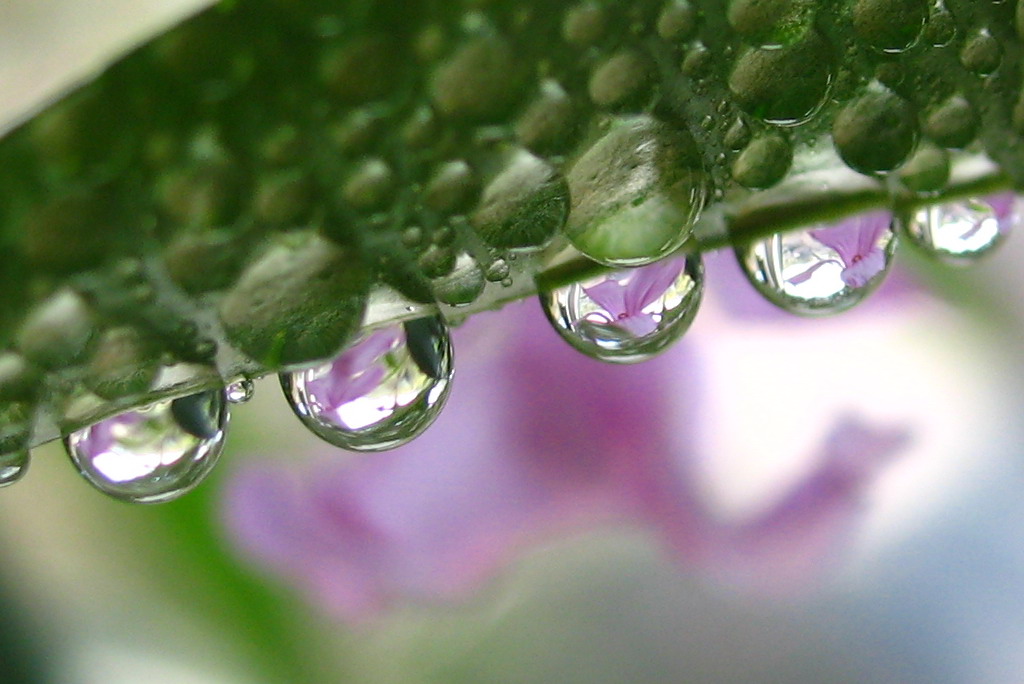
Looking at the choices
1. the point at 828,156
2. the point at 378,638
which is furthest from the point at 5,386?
the point at 378,638

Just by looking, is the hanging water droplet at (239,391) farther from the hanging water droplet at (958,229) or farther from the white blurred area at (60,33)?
the white blurred area at (60,33)

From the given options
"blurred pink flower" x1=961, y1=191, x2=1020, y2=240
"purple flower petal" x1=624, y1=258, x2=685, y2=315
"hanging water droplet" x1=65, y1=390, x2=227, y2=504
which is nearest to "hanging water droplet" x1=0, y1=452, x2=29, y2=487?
"hanging water droplet" x1=65, y1=390, x2=227, y2=504

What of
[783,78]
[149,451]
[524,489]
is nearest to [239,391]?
[149,451]

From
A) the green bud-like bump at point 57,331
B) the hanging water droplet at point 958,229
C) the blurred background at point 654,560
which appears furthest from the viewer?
the blurred background at point 654,560

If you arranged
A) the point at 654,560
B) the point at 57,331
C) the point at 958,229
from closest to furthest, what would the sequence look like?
1. the point at 57,331
2. the point at 958,229
3. the point at 654,560

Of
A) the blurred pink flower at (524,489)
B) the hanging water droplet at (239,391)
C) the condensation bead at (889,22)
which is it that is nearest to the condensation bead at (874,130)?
the condensation bead at (889,22)

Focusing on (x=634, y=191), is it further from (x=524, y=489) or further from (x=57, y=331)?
(x=524, y=489)
